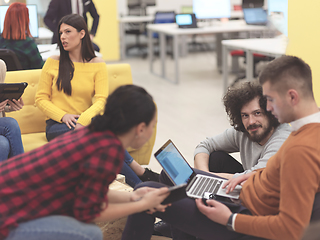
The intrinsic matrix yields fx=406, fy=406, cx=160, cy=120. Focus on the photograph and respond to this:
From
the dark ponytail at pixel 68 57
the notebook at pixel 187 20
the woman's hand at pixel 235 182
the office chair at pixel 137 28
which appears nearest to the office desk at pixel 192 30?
the notebook at pixel 187 20

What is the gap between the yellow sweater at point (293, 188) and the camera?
1.25 metres

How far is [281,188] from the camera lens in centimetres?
130

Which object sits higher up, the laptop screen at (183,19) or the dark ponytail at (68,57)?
the laptop screen at (183,19)

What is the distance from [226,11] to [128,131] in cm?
562

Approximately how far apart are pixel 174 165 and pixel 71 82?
1141 mm

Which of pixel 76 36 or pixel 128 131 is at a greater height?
pixel 76 36

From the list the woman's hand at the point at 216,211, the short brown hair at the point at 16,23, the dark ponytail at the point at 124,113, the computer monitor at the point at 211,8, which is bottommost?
the woman's hand at the point at 216,211

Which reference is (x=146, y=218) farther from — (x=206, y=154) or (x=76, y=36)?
(x=76, y=36)

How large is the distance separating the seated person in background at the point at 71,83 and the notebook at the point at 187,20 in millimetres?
3609

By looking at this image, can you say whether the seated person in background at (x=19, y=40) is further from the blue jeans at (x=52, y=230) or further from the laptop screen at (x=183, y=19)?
the laptop screen at (x=183, y=19)

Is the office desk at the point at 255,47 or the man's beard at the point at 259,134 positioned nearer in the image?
the man's beard at the point at 259,134

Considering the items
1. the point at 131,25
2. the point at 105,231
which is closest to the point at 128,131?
the point at 105,231

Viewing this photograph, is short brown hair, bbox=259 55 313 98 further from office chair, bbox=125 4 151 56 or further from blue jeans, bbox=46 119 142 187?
office chair, bbox=125 4 151 56

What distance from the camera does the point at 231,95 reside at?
82.0 inches
